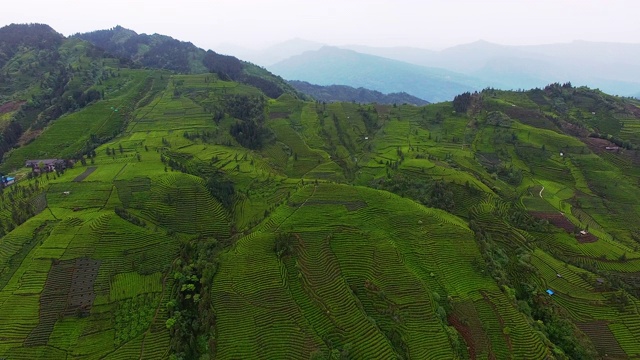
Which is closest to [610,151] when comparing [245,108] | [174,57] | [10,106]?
[245,108]

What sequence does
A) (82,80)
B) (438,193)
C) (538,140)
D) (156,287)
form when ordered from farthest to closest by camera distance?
(82,80) < (538,140) < (438,193) < (156,287)

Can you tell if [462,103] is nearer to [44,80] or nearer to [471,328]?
[471,328]

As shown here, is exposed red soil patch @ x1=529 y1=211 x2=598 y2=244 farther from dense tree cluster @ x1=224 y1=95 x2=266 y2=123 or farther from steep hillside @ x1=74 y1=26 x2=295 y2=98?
steep hillside @ x1=74 y1=26 x2=295 y2=98

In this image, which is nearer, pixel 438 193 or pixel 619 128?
pixel 438 193

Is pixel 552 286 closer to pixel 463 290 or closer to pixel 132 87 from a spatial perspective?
pixel 463 290

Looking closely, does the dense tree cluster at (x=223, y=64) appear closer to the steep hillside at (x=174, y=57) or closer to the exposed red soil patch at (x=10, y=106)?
the steep hillside at (x=174, y=57)

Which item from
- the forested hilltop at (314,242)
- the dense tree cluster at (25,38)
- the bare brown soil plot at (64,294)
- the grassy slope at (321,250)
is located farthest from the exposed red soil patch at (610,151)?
the dense tree cluster at (25,38)

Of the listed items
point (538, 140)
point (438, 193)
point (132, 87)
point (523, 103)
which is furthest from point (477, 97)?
point (132, 87)
